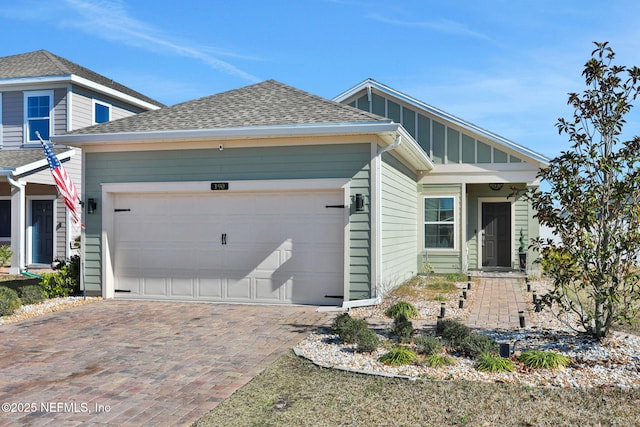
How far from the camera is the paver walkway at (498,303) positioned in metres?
8.42

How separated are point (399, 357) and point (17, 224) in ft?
43.6

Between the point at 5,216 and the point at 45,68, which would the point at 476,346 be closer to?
the point at 45,68

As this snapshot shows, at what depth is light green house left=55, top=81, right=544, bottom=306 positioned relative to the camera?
9.86 meters

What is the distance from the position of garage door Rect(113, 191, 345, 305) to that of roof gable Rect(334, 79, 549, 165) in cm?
632

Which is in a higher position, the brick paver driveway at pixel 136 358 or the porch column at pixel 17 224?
the porch column at pixel 17 224

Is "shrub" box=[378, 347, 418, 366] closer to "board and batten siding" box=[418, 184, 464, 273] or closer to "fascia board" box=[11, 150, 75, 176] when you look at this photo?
"board and batten siding" box=[418, 184, 464, 273]

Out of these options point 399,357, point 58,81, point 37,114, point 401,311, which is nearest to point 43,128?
point 37,114

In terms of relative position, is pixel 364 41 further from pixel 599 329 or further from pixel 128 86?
pixel 128 86

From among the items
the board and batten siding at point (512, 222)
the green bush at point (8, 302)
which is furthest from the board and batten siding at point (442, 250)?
the green bush at point (8, 302)

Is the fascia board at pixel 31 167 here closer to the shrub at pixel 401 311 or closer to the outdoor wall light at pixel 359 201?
the outdoor wall light at pixel 359 201

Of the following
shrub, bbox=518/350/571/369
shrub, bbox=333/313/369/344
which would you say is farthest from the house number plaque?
shrub, bbox=518/350/571/369

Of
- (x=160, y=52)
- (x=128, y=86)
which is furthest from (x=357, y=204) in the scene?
(x=128, y=86)

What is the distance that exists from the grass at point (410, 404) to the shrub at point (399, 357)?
514mm

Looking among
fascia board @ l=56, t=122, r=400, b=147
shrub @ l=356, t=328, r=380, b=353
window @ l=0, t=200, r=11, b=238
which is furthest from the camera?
window @ l=0, t=200, r=11, b=238
